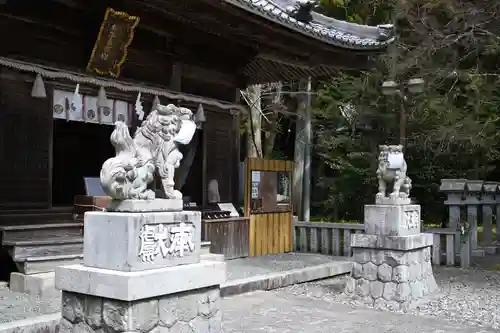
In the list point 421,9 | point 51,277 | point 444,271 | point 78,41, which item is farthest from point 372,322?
point 421,9

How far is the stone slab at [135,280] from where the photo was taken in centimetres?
420

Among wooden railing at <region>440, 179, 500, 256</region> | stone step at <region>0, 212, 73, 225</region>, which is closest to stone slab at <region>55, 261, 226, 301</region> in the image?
stone step at <region>0, 212, 73, 225</region>

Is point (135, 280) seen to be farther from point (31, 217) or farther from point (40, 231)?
point (31, 217)

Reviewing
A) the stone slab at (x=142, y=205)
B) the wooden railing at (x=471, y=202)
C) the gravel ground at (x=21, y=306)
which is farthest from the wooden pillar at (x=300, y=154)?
the stone slab at (x=142, y=205)

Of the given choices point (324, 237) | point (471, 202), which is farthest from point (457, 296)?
point (471, 202)

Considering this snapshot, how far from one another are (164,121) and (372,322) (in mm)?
4436

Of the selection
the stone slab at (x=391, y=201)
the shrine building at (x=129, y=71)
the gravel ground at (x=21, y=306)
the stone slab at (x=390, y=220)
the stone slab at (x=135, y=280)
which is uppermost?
the shrine building at (x=129, y=71)

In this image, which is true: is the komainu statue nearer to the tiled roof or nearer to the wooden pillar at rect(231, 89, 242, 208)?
the tiled roof

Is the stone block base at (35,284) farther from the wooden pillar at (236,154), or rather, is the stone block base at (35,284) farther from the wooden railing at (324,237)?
the wooden railing at (324,237)

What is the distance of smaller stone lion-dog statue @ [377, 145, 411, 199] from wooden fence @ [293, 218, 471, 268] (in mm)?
3587

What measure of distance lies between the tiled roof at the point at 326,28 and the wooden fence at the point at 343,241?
13.7ft

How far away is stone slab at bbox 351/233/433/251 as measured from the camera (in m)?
8.80

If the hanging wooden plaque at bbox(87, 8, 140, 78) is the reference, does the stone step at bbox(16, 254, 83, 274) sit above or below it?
below

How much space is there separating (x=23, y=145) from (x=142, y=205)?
190 inches
